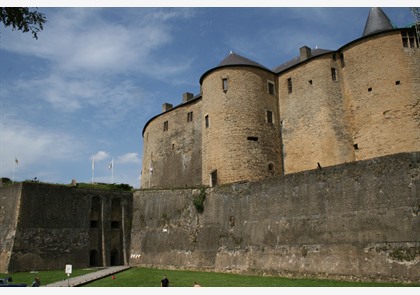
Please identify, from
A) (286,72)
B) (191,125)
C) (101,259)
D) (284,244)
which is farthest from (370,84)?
(101,259)

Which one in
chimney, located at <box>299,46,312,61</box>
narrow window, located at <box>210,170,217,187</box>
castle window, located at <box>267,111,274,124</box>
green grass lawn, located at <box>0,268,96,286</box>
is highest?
chimney, located at <box>299,46,312,61</box>

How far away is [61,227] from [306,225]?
17419 mm

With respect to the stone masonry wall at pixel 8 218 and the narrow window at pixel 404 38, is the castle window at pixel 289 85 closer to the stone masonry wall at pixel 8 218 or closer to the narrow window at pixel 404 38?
the narrow window at pixel 404 38

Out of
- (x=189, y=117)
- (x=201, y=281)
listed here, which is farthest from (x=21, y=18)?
(x=189, y=117)

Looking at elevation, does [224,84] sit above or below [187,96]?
below

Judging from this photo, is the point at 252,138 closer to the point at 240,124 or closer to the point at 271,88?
the point at 240,124

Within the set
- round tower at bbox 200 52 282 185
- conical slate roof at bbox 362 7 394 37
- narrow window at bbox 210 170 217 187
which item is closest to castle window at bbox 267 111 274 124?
round tower at bbox 200 52 282 185

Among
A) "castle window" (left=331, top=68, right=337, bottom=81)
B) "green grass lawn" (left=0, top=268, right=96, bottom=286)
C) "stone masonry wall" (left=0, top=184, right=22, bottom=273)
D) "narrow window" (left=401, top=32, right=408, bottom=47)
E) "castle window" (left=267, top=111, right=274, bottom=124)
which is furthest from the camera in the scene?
"castle window" (left=267, top=111, right=274, bottom=124)

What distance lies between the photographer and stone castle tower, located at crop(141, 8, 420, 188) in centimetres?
2420

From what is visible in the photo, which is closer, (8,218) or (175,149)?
(8,218)

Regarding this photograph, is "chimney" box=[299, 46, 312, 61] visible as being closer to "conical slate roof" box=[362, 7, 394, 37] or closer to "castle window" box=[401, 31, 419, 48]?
"conical slate roof" box=[362, 7, 394, 37]

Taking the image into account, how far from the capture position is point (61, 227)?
1103 inches

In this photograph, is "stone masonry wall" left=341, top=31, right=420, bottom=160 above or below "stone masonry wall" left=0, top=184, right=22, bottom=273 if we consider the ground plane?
above

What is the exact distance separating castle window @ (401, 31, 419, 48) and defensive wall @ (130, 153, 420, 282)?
11123mm
